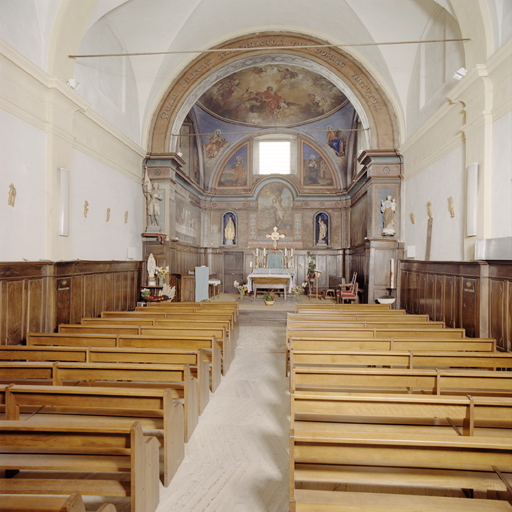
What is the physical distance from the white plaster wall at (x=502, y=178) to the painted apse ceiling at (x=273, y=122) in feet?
34.5

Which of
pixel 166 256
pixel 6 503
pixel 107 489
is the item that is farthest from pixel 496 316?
pixel 166 256

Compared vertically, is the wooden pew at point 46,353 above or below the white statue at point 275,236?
below

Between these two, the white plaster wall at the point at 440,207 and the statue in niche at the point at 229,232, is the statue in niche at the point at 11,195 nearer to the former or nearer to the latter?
the white plaster wall at the point at 440,207

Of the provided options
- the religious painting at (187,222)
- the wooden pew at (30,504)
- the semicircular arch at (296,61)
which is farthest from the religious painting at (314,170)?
the wooden pew at (30,504)

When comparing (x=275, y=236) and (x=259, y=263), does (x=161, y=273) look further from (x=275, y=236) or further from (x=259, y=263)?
(x=275, y=236)

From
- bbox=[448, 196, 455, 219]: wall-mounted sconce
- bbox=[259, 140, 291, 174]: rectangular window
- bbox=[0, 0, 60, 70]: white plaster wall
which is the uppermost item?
bbox=[259, 140, 291, 174]: rectangular window

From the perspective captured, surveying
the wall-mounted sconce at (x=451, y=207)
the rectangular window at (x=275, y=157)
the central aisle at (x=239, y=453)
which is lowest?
the central aisle at (x=239, y=453)

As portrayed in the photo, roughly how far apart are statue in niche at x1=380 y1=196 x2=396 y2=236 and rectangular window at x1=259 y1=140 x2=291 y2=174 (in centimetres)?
831

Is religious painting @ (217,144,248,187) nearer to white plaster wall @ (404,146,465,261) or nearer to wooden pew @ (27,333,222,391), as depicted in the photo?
white plaster wall @ (404,146,465,261)

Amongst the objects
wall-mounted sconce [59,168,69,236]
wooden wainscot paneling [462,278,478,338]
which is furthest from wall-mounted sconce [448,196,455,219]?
wall-mounted sconce [59,168,69,236]

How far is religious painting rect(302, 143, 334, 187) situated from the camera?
18266 millimetres

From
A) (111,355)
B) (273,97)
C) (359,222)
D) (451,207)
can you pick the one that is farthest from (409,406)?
(273,97)

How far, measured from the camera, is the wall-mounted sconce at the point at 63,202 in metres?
6.96

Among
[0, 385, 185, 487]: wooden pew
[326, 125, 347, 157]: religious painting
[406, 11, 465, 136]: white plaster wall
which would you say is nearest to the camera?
[0, 385, 185, 487]: wooden pew
